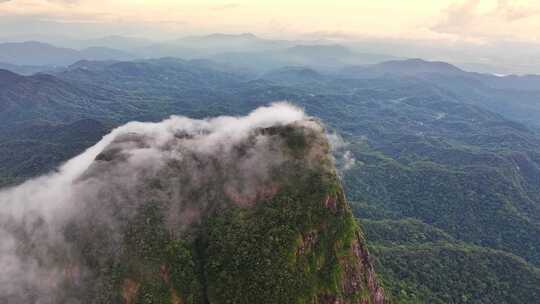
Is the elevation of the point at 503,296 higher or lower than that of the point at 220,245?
lower

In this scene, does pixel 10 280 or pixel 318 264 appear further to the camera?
pixel 318 264

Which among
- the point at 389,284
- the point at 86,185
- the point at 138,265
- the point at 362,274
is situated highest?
the point at 86,185

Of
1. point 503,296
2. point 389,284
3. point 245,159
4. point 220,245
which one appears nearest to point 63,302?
point 220,245

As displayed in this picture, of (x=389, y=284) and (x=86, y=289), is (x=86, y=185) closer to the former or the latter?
(x=86, y=289)

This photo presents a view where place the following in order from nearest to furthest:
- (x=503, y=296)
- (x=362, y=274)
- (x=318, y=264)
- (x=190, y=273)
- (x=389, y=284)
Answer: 1. (x=190, y=273)
2. (x=318, y=264)
3. (x=362, y=274)
4. (x=389, y=284)
5. (x=503, y=296)

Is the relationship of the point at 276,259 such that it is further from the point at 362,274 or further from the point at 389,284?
the point at 389,284

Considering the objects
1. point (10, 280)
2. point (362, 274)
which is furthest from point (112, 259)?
point (362, 274)

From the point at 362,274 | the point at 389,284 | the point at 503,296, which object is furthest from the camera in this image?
the point at 503,296
